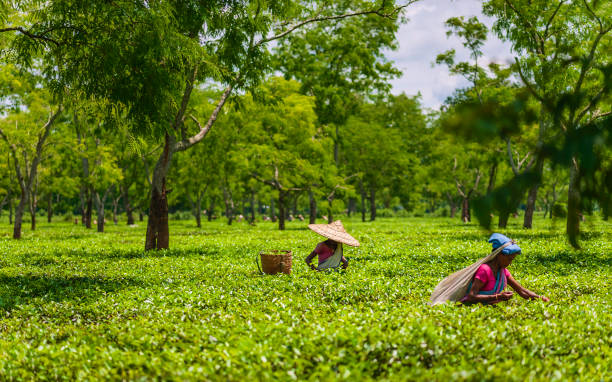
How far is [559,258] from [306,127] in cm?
2151

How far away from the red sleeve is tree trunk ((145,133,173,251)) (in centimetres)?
1352

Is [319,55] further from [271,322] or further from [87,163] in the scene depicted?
[271,322]

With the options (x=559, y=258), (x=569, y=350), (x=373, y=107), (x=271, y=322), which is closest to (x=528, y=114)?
(x=569, y=350)

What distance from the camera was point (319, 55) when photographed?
118ft

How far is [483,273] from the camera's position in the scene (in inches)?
293

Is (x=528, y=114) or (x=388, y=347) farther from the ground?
(x=528, y=114)

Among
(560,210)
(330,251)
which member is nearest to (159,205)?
(330,251)

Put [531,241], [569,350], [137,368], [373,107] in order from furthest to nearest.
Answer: [373,107] → [531,241] → [569,350] → [137,368]

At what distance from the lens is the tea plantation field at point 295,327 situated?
5.00 m

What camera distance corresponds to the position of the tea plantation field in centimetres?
500

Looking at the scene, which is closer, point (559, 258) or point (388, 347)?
point (388, 347)

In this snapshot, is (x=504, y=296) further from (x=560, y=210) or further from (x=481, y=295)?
(x=560, y=210)

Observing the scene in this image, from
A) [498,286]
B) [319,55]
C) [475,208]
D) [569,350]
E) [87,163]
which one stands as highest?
[319,55]

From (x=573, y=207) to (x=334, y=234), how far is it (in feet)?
24.7
